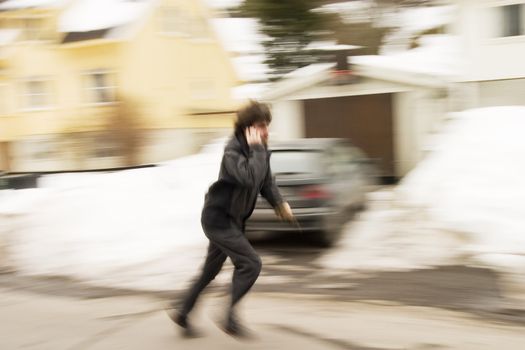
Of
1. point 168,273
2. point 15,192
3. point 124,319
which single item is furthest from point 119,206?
point 15,192

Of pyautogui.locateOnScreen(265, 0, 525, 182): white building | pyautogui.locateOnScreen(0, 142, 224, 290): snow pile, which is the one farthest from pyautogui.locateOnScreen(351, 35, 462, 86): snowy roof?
pyautogui.locateOnScreen(0, 142, 224, 290): snow pile

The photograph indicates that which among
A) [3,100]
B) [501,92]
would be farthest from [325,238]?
[3,100]

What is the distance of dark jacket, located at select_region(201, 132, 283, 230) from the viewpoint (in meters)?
3.95

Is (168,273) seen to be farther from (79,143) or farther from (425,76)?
(79,143)

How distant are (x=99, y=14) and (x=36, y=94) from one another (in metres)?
4.11

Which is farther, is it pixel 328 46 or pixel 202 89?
pixel 202 89

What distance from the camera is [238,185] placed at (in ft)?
13.4

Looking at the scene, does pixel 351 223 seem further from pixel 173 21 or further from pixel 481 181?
pixel 173 21

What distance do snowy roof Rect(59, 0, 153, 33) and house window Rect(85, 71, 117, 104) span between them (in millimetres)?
1788

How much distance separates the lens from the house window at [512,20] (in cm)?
1648

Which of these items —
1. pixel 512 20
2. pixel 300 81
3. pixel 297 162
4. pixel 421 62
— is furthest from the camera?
pixel 421 62

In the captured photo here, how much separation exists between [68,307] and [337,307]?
8.21 ft

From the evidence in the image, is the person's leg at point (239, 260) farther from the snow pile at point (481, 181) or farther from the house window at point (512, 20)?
the house window at point (512, 20)

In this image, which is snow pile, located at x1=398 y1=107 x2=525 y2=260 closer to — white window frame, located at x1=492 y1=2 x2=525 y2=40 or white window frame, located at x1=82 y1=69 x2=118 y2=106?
white window frame, located at x1=492 y1=2 x2=525 y2=40
